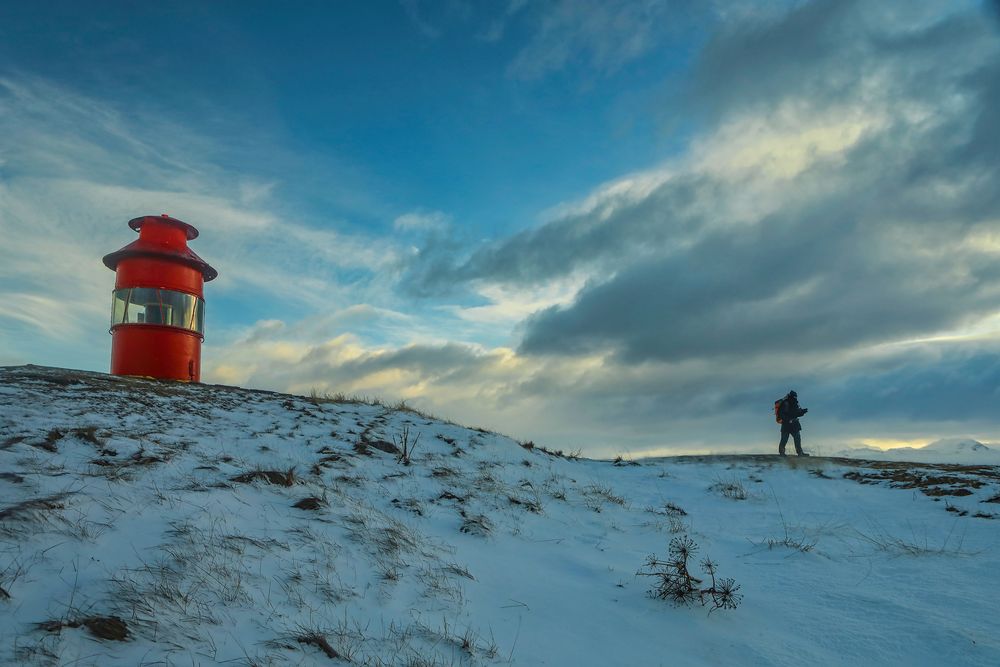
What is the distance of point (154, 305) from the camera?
17656mm

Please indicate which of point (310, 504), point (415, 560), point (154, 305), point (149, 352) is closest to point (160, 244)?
point (154, 305)

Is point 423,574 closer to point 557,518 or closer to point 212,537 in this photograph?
point 212,537

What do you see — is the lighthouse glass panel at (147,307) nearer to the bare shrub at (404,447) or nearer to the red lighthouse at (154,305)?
the red lighthouse at (154,305)

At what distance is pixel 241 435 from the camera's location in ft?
32.2

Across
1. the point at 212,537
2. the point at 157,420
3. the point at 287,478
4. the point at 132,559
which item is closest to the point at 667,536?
the point at 287,478

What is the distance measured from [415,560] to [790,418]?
1445cm

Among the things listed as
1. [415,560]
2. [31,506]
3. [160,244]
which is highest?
[160,244]

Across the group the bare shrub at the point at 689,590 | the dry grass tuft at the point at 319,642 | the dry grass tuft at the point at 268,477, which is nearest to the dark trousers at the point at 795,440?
the bare shrub at the point at 689,590

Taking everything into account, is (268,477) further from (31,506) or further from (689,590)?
(689,590)

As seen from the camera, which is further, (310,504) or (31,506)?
(310,504)

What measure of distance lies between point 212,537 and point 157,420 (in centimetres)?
619

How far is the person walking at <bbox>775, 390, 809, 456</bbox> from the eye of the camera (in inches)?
655

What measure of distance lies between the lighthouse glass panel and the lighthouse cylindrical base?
0.25 meters

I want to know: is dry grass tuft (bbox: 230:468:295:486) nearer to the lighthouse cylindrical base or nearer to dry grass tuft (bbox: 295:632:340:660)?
dry grass tuft (bbox: 295:632:340:660)
